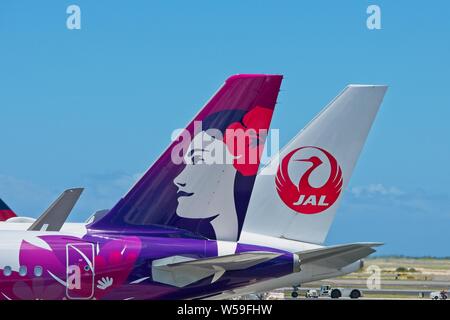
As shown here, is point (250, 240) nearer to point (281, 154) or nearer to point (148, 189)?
point (281, 154)

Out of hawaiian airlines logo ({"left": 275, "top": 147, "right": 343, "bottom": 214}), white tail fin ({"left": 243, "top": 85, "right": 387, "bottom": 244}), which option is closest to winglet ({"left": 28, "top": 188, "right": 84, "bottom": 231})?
white tail fin ({"left": 243, "top": 85, "right": 387, "bottom": 244})

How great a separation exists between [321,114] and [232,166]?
34.5 feet

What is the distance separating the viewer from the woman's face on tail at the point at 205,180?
766 inches

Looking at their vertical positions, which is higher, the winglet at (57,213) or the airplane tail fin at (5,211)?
the winglet at (57,213)

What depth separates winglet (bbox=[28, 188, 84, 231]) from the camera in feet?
72.5

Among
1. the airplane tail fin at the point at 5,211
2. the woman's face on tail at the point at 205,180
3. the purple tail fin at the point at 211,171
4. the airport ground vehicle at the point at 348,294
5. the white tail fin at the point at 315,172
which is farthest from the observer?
the airport ground vehicle at the point at 348,294

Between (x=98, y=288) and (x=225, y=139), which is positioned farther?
(x=225, y=139)

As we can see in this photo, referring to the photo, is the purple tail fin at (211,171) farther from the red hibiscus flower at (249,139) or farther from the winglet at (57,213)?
the winglet at (57,213)

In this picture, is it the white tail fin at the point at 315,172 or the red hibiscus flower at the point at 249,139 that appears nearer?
the red hibiscus flower at the point at 249,139

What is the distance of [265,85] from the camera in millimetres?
19672

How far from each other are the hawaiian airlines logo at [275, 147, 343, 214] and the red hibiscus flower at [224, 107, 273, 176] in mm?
10098

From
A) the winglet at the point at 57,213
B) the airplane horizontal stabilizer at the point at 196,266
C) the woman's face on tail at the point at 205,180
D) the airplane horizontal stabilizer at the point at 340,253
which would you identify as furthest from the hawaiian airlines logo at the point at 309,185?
the airplane horizontal stabilizer at the point at 196,266

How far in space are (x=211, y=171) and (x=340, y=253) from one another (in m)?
4.49
